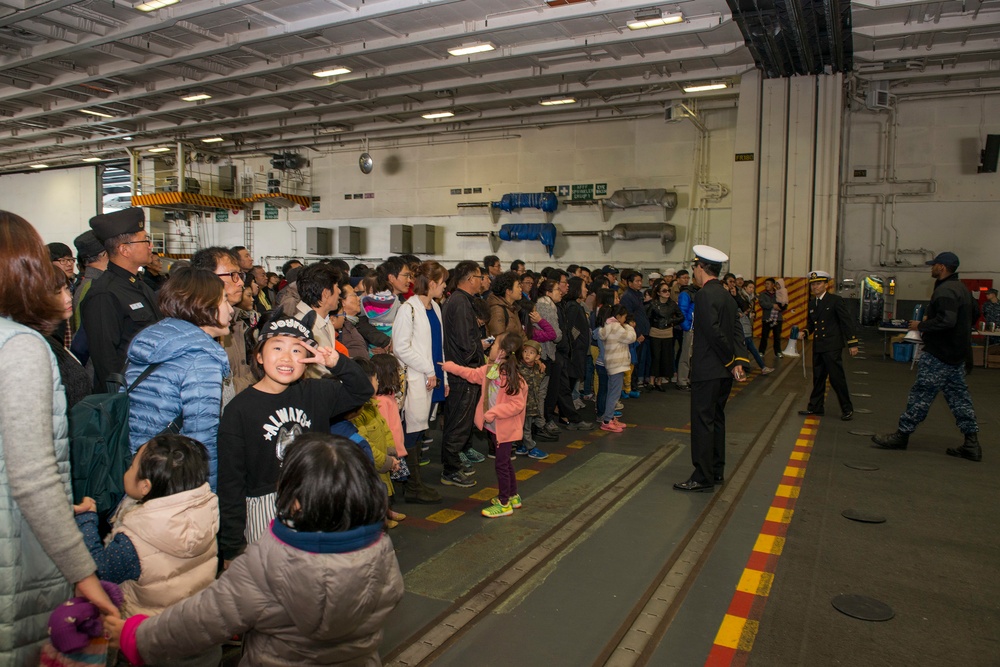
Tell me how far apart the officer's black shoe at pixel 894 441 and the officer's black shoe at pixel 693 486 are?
2790mm

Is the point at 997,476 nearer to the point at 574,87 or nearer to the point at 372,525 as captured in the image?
the point at 372,525

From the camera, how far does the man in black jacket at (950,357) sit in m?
6.70

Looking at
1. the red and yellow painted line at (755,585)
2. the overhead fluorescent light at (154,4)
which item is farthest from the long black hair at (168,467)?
the overhead fluorescent light at (154,4)

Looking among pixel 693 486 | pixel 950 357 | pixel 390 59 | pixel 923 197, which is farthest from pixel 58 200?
pixel 950 357

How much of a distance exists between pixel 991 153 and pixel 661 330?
11.3 meters

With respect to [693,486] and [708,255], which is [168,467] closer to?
[693,486]

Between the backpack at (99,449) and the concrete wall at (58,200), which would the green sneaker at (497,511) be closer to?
the backpack at (99,449)

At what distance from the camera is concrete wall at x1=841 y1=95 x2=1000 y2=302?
54.4 ft

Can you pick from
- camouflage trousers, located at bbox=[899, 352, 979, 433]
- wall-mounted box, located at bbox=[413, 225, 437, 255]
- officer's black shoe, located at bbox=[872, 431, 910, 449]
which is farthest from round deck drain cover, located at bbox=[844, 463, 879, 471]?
wall-mounted box, located at bbox=[413, 225, 437, 255]

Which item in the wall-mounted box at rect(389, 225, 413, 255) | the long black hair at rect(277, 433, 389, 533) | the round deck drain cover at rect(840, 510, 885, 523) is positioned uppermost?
the wall-mounted box at rect(389, 225, 413, 255)

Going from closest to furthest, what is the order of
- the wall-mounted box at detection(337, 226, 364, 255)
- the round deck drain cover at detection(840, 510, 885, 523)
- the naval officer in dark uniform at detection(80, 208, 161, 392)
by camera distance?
1. the naval officer in dark uniform at detection(80, 208, 161, 392)
2. the round deck drain cover at detection(840, 510, 885, 523)
3. the wall-mounted box at detection(337, 226, 364, 255)

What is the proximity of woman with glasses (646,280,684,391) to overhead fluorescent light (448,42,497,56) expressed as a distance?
21.7 feet

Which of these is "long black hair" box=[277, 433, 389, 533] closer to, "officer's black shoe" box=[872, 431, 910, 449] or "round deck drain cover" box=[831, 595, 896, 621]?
Result: "round deck drain cover" box=[831, 595, 896, 621]

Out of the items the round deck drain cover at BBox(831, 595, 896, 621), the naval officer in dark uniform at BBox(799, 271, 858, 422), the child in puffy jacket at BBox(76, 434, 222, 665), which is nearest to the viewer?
the child in puffy jacket at BBox(76, 434, 222, 665)
